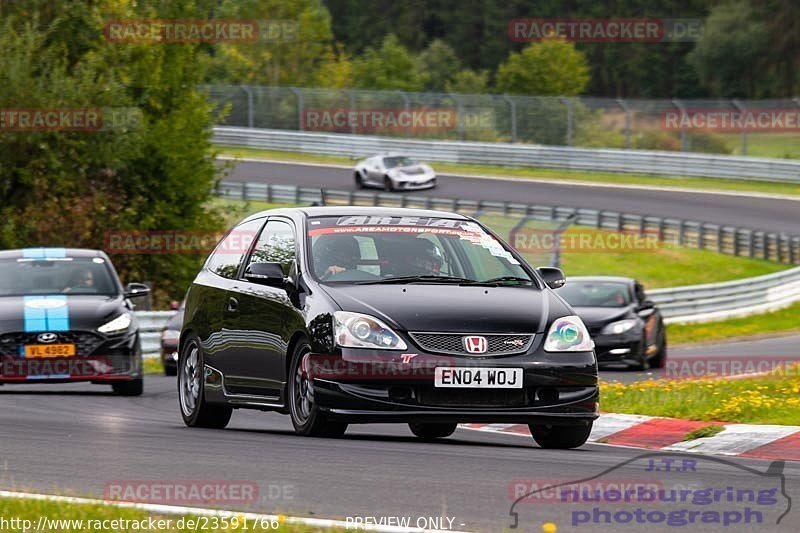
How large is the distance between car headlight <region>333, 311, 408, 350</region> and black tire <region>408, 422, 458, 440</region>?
1.67 m

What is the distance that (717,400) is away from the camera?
12445mm

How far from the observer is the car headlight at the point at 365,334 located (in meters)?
9.53

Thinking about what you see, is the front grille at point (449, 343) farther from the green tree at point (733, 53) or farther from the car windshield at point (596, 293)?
the green tree at point (733, 53)

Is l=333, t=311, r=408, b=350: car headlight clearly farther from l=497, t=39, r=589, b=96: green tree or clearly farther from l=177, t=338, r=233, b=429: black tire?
l=497, t=39, r=589, b=96: green tree

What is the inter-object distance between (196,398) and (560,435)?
2964mm

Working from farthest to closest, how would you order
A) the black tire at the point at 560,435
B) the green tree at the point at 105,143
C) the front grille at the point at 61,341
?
the green tree at the point at 105,143 < the front grille at the point at 61,341 < the black tire at the point at 560,435

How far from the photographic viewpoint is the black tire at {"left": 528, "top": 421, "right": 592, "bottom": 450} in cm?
1005

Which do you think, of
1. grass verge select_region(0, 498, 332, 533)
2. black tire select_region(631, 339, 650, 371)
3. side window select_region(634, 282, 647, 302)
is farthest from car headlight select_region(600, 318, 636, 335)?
grass verge select_region(0, 498, 332, 533)

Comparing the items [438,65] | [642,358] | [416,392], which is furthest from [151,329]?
[438,65]

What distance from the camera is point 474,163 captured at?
57.8 m

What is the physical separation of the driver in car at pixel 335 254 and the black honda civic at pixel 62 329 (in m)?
6.31

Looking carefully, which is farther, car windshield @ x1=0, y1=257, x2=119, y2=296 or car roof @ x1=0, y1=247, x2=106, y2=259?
car roof @ x1=0, y1=247, x2=106, y2=259

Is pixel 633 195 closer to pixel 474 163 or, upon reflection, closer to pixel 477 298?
pixel 474 163

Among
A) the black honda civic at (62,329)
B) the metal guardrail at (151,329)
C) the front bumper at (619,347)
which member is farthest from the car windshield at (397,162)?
the black honda civic at (62,329)
